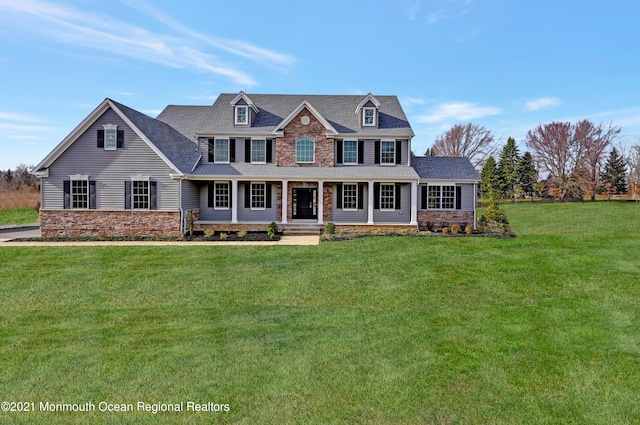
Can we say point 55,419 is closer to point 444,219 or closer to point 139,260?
point 139,260

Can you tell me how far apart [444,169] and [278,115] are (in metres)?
10.7

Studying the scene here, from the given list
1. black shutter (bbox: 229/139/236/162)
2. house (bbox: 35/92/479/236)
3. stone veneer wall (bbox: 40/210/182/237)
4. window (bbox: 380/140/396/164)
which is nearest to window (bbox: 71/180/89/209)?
house (bbox: 35/92/479/236)

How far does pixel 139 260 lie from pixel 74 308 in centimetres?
440

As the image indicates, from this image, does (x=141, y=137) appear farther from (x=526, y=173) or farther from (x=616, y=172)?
(x=616, y=172)

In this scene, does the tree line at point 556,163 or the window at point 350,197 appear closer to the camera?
the window at point 350,197

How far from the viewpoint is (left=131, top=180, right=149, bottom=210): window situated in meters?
19.4

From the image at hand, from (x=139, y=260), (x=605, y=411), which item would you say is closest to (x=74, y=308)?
(x=139, y=260)

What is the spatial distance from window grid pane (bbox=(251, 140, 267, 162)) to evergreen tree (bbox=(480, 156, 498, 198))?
36569mm

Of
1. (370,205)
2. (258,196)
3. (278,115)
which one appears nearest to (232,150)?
(258,196)

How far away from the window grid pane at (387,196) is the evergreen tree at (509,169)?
36901 mm

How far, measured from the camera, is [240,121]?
2234 cm

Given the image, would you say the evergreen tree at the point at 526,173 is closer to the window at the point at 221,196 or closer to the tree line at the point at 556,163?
the tree line at the point at 556,163

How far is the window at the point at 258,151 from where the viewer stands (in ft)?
72.5

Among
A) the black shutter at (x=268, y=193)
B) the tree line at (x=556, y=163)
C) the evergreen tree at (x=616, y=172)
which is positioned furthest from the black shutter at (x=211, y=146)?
the evergreen tree at (x=616, y=172)
